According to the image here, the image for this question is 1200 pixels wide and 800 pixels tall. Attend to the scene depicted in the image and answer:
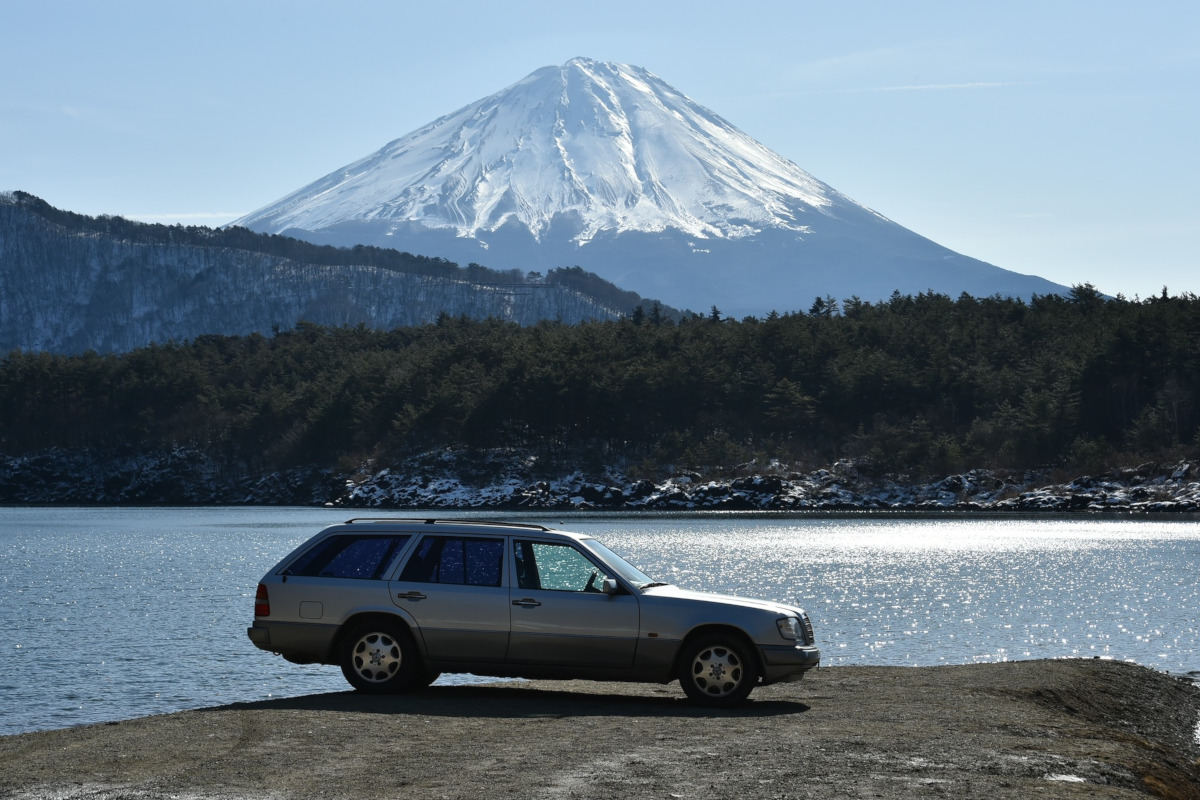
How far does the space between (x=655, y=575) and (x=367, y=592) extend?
38.0m

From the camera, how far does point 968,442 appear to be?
139m

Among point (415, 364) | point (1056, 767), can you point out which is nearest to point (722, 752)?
point (1056, 767)

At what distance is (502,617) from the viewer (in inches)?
649

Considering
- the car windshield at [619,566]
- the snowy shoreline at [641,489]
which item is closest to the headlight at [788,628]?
the car windshield at [619,566]

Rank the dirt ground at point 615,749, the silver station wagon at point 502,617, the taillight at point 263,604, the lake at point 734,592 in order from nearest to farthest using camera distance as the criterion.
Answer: the dirt ground at point 615,749 < the silver station wagon at point 502,617 < the taillight at point 263,604 < the lake at point 734,592

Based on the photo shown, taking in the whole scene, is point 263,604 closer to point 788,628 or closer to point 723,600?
point 723,600

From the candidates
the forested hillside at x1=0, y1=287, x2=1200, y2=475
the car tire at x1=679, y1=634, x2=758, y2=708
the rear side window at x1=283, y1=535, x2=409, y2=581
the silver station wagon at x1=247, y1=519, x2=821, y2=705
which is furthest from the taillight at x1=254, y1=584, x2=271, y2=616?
the forested hillside at x1=0, y1=287, x2=1200, y2=475

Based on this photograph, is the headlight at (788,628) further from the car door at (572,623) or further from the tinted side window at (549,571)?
the tinted side window at (549,571)

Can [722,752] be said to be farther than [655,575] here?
No

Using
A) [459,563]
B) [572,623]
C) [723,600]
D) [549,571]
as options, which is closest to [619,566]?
[549,571]

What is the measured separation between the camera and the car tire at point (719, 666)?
16.2m

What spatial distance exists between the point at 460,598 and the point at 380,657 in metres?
1.22

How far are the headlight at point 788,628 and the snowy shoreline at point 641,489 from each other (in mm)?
111977

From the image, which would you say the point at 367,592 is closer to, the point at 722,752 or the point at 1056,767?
the point at 722,752
